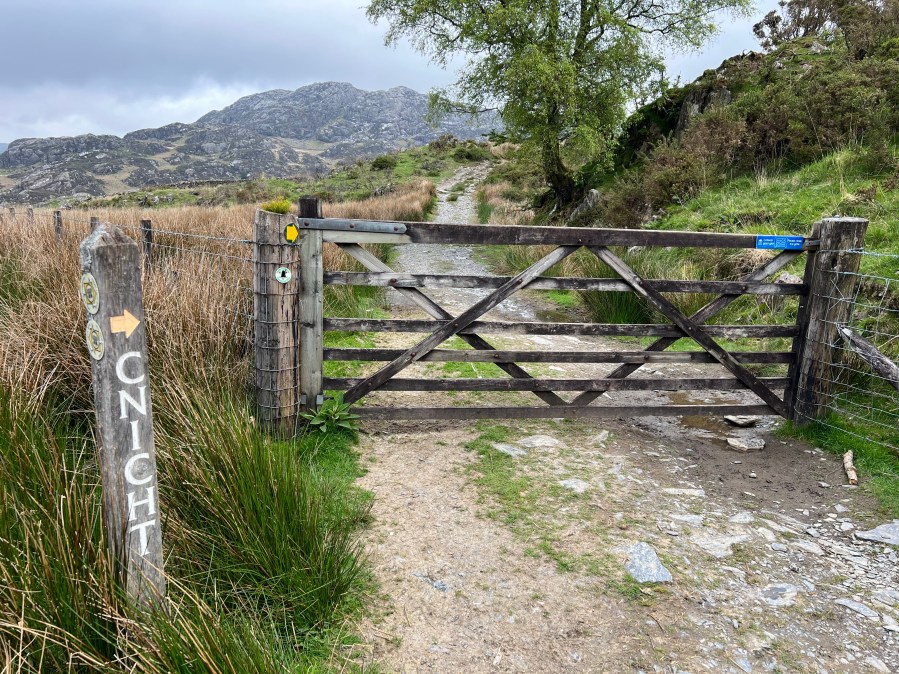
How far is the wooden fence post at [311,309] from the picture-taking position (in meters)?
4.25

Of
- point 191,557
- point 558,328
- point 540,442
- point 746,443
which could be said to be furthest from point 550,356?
point 191,557

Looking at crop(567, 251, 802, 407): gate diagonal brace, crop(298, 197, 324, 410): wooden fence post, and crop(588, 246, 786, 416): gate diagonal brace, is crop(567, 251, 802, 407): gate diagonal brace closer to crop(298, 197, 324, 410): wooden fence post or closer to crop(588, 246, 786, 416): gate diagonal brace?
crop(588, 246, 786, 416): gate diagonal brace

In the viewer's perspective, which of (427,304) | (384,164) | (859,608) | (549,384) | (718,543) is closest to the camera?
(859,608)

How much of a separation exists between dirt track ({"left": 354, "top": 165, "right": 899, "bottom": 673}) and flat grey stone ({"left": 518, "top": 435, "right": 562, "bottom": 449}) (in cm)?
3

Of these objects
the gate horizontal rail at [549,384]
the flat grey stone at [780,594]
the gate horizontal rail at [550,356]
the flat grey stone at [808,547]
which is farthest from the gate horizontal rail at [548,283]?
the flat grey stone at [780,594]

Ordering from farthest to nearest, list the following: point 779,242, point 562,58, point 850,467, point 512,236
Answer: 1. point 562,58
2. point 779,242
3. point 512,236
4. point 850,467

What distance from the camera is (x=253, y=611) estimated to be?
237 centimetres

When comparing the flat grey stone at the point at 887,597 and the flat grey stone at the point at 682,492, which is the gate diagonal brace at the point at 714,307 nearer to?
the flat grey stone at the point at 682,492

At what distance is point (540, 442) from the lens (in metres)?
4.67

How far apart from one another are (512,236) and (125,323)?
10.2ft

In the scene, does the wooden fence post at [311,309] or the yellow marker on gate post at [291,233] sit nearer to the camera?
the yellow marker on gate post at [291,233]

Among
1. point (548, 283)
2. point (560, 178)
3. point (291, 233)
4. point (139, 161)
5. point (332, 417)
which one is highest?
point (139, 161)

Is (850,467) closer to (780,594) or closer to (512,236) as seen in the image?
(780,594)

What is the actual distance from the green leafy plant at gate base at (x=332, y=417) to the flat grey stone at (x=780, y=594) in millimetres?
2885
